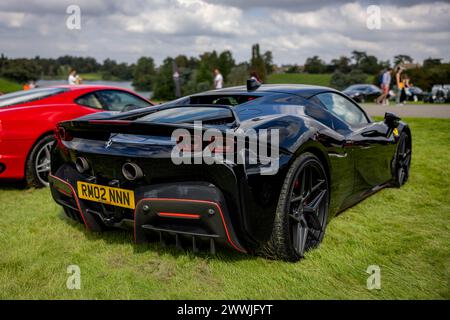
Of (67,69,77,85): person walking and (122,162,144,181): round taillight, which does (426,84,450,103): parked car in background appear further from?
(122,162,144,181): round taillight

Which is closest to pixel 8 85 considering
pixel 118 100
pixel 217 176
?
pixel 118 100

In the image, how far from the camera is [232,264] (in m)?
2.74

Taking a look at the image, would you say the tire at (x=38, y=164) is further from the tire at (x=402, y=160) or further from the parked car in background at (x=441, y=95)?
the parked car in background at (x=441, y=95)

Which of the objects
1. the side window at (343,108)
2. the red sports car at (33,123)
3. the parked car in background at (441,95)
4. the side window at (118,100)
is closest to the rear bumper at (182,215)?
the side window at (343,108)

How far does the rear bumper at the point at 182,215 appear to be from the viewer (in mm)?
2348

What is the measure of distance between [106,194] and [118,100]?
345 cm

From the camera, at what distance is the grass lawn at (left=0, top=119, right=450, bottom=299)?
7.93 ft

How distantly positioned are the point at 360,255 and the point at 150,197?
1484mm

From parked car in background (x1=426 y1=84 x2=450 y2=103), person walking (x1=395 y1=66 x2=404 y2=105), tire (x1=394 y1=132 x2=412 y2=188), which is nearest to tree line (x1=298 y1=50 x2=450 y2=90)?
parked car in background (x1=426 y1=84 x2=450 y2=103)

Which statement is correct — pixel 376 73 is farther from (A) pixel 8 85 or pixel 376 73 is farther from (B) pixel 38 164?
(B) pixel 38 164

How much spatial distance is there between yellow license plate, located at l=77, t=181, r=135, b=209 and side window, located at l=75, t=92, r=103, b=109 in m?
2.84

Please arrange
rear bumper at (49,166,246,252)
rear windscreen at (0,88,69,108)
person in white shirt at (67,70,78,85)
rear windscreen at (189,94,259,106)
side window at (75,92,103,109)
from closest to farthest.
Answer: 1. rear bumper at (49,166,246,252)
2. rear windscreen at (189,94,259,106)
3. rear windscreen at (0,88,69,108)
4. side window at (75,92,103,109)
5. person in white shirt at (67,70,78,85)
